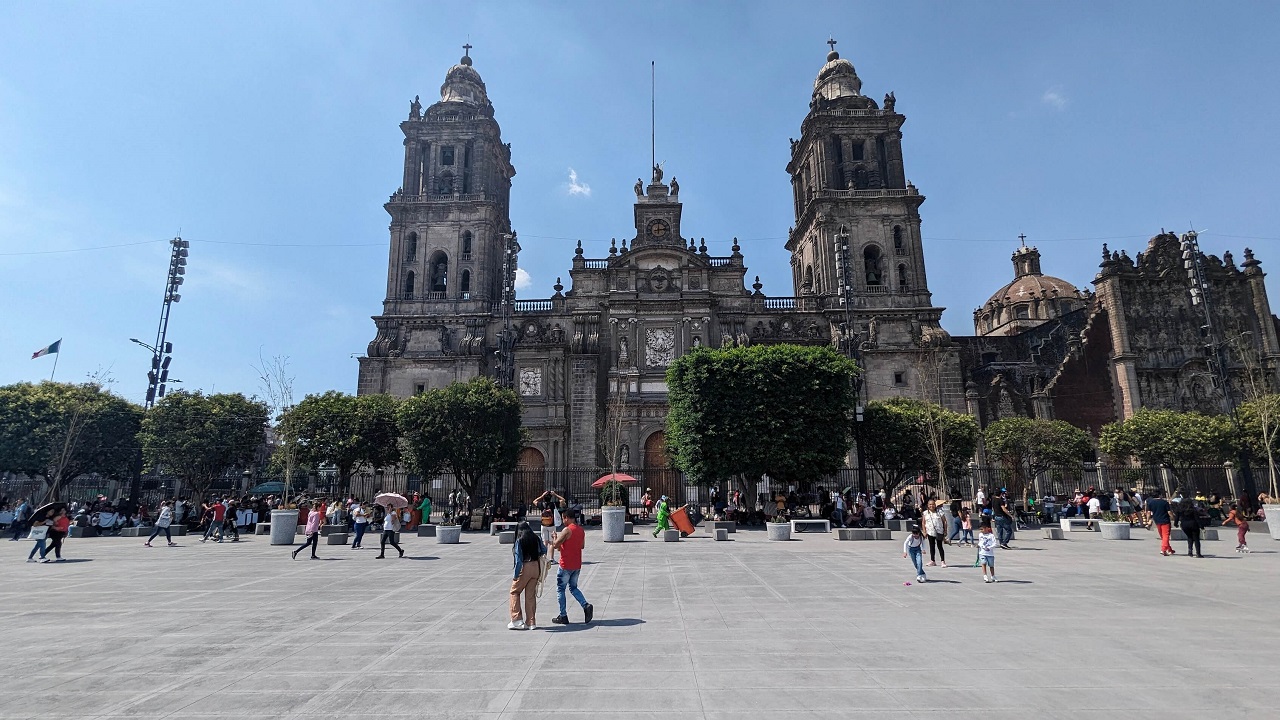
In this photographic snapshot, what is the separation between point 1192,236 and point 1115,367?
18.9 metres

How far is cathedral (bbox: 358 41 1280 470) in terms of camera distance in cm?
4069

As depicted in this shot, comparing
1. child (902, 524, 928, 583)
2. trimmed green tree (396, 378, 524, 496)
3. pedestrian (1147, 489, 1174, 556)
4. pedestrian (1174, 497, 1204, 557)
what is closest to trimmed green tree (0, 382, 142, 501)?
trimmed green tree (396, 378, 524, 496)

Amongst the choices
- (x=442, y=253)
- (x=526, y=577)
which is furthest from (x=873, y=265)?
(x=526, y=577)

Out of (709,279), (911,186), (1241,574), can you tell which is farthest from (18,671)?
(911,186)

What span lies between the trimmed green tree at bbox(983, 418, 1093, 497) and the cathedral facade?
7.16m

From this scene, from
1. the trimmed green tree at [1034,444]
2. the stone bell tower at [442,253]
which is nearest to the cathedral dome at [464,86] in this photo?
the stone bell tower at [442,253]

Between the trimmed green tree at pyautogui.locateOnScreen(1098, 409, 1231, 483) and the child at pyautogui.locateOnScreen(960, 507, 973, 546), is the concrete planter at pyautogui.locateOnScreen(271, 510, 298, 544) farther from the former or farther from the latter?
the trimmed green tree at pyautogui.locateOnScreen(1098, 409, 1231, 483)

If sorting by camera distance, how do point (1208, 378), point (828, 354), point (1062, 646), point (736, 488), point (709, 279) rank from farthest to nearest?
point (709, 279) < point (1208, 378) < point (736, 488) < point (828, 354) < point (1062, 646)

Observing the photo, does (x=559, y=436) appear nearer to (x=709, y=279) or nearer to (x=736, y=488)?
(x=736, y=488)

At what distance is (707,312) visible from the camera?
41.5 m

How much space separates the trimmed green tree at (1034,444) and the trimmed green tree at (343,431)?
102 feet

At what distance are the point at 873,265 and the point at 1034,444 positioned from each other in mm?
17332

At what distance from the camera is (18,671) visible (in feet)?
19.7

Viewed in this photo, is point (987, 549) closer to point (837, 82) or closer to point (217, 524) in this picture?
point (217, 524)
